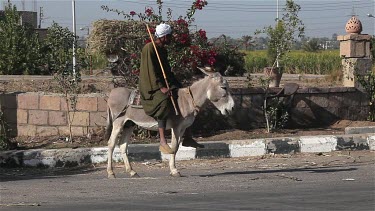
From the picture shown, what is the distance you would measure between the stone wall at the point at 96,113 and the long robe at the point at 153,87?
3.99 metres

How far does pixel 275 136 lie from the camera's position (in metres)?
16.5

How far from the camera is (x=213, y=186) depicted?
11.2 m

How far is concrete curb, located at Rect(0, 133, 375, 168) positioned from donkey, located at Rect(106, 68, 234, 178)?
1.87m

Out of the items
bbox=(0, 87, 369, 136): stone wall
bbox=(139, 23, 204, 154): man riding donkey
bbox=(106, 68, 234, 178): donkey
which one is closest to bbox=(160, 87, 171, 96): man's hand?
bbox=(139, 23, 204, 154): man riding donkey

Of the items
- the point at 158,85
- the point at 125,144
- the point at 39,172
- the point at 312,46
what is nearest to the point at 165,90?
the point at 158,85

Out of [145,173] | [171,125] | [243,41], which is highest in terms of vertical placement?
[243,41]

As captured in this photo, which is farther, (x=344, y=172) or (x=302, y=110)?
(x=302, y=110)

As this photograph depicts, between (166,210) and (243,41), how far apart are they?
598 inches

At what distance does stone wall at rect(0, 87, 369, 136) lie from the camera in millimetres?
16312

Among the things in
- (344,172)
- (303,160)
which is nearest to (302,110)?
(303,160)

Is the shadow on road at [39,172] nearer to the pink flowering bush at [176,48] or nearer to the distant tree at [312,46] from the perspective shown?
the pink flowering bush at [176,48]

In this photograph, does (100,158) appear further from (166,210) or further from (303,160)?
(166,210)

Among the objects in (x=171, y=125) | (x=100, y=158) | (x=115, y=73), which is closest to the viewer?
(x=171, y=125)

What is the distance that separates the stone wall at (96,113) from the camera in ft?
53.5
